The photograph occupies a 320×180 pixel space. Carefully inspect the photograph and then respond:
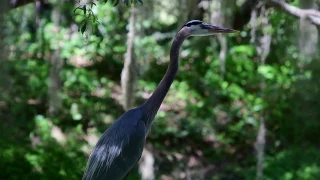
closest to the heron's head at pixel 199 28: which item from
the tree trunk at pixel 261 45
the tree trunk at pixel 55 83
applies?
the tree trunk at pixel 261 45

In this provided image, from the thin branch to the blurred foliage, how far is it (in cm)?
142

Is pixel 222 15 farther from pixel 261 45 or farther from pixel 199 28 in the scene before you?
pixel 199 28

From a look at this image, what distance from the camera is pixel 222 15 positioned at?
23.1 ft

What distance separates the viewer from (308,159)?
6465 mm

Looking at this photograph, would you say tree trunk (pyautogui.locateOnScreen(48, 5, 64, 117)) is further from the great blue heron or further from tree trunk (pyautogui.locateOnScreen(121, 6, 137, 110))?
the great blue heron

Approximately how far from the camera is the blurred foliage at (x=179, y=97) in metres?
6.96

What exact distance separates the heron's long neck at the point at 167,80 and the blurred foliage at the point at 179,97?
247 centimetres

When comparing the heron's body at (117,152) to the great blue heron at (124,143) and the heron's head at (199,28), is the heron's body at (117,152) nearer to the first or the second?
the great blue heron at (124,143)

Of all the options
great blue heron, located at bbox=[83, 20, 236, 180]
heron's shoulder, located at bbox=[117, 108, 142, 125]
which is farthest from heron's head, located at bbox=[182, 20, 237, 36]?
heron's shoulder, located at bbox=[117, 108, 142, 125]

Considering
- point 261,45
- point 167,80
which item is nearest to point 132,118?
point 167,80

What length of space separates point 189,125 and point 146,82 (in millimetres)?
939

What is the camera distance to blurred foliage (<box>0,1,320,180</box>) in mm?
6965

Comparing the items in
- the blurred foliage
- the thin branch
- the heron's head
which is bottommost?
the blurred foliage

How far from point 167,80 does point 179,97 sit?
4.02 meters
